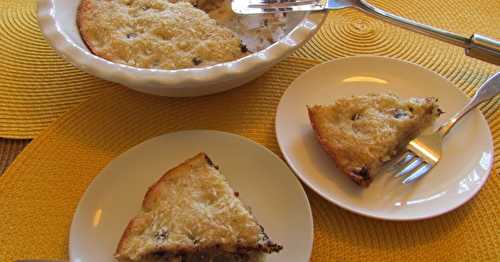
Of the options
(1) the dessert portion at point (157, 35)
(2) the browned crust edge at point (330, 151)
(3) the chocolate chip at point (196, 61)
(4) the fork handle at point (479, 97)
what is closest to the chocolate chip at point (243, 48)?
(1) the dessert portion at point (157, 35)

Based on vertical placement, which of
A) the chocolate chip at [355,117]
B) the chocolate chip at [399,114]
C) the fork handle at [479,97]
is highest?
the chocolate chip at [355,117]

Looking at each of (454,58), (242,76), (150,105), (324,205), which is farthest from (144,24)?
(454,58)

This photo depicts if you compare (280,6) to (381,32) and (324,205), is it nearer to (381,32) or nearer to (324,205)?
(381,32)

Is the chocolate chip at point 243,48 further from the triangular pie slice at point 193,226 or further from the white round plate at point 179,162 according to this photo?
the triangular pie slice at point 193,226

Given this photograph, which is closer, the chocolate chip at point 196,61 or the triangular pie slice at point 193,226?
the triangular pie slice at point 193,226

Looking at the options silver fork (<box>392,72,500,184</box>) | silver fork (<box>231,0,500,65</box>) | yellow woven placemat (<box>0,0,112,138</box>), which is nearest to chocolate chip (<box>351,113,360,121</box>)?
silver fork (<box>392,72,500,184</box>)

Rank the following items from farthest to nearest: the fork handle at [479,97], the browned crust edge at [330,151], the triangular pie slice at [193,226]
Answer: the fork handle at [479,97], the browned crust edge at [330,151], the triangular pie slice at [193,226]
